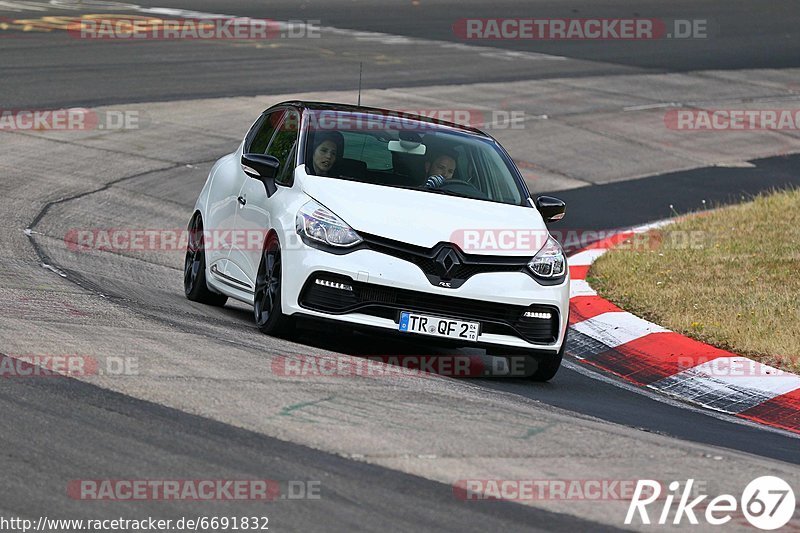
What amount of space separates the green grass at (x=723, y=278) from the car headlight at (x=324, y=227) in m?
3.03

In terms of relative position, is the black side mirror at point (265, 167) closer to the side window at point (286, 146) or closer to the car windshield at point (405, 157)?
the side window at point (286, 146)

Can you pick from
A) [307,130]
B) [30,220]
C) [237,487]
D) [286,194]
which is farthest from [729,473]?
[30,220]

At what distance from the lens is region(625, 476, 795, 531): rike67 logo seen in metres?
5.47

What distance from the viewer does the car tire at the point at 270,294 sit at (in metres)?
8.62

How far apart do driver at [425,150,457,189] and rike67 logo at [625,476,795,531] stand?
12.5 feet

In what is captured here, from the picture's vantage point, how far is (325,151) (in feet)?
30.8

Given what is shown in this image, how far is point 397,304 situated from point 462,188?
1.39 meters
